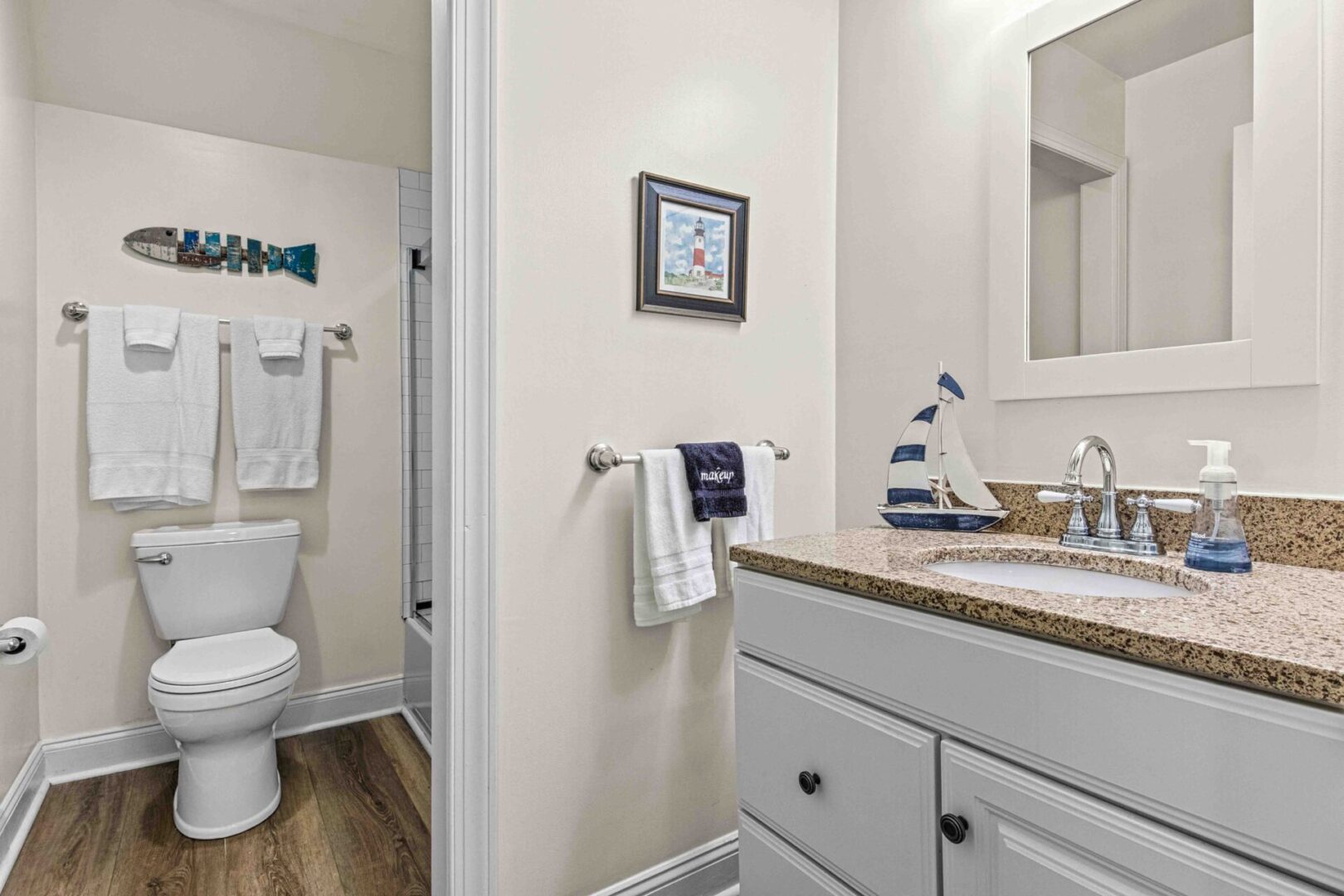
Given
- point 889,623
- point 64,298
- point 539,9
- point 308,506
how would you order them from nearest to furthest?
point 889,623 < point 539,9 < point 64,298 < point 308,506

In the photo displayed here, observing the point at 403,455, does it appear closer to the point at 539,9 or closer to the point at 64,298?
the point at 64,298

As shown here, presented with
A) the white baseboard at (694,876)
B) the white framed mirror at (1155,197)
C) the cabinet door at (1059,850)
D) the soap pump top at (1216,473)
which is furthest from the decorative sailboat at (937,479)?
the white baseboard at (694,876)

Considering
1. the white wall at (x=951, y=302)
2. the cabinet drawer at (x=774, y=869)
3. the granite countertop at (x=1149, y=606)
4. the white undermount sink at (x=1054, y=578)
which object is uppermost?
the white wall at (x=951, y=302)

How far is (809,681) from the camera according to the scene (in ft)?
3.31

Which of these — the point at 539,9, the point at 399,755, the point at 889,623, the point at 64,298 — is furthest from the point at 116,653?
the point at 889,623

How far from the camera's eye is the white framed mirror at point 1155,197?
0.99 metres

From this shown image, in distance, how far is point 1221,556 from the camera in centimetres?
91

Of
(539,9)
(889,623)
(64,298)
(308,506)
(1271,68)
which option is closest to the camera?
(889,623)

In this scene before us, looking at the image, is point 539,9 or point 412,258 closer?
point 539,9

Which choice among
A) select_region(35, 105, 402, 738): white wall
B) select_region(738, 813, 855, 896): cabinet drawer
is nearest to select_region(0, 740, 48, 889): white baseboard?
select_region(35, 105, 402, 738): white wall

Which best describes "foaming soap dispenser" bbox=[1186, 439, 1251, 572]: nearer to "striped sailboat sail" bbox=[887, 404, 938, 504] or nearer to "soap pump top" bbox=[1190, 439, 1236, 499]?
"soap pump top" bbox=[1190, 439, 1236, 499]

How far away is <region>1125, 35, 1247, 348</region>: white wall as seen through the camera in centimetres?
106

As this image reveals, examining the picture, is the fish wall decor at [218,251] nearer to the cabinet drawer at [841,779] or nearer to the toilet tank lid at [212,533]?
the toilet tank lid at [212,533]

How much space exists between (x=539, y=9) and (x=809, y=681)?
1330mm
